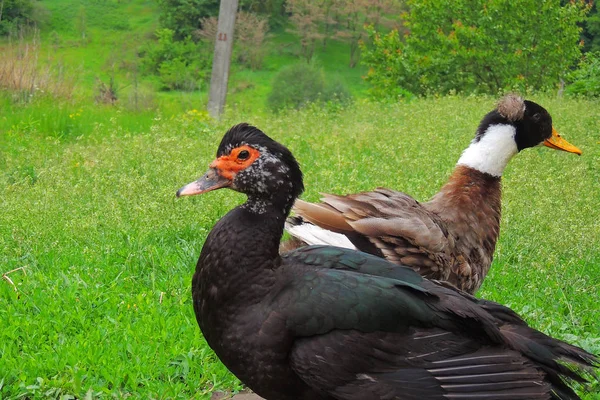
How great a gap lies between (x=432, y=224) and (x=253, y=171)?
1.46 metres

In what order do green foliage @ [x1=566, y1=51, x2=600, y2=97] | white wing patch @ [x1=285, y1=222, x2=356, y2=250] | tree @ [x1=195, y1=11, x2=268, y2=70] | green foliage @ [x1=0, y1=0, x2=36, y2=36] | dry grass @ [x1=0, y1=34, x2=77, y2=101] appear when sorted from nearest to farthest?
white wing patch @ [x1=285, y1=222, x2=356, y2=250] < green foliage @ [x1=566, y1=51, x2=600, y2=97] < dry grass @ [x1=0, y1=34, x2=77, y2=101] < green foliage @ [x1=0, y1=0, x2=36, y2=36] < tree @ [x1=195, y1=11, x2=268, y2=70]

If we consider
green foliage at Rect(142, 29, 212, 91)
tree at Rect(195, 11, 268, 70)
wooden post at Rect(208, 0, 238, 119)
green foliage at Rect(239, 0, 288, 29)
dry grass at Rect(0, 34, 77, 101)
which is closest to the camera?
dry grass at Rect(0, 34, 77, 101)

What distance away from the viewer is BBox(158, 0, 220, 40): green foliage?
2819 centimetres

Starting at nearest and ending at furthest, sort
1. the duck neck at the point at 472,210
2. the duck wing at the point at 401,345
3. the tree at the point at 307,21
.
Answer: the duck wing at the point at 401,345 → the duck neck at the point at 472,210 → the tree at the point at 307,21

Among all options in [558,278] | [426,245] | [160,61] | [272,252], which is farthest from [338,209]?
[160,61]

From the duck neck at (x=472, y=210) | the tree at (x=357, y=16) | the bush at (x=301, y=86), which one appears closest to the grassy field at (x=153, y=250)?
the duck neck at (x=472, y=210)

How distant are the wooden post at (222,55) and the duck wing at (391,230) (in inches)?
405

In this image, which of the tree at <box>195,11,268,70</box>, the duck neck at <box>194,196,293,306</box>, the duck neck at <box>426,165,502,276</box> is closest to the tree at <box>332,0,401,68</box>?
the tree at <box>195,11,268,70</box>

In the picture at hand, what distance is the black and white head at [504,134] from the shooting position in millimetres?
4516

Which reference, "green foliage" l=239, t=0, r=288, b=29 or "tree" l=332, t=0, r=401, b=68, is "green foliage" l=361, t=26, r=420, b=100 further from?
"green foliage" l=239, t=0, r=288, b=29

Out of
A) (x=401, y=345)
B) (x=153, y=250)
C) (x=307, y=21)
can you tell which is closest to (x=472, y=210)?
(x=401, y=345)

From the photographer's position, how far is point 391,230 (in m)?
3.93

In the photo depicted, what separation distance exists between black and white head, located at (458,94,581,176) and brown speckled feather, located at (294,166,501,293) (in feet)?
0.31

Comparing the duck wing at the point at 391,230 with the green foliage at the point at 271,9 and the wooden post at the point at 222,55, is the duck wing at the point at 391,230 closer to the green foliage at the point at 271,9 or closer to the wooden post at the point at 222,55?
the wooden post at the point at 222,55
